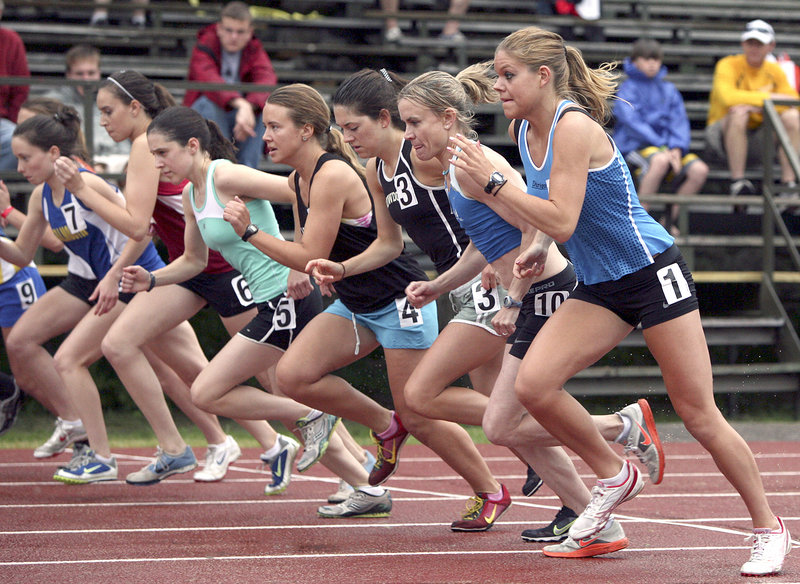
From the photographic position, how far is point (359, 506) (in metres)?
5.88

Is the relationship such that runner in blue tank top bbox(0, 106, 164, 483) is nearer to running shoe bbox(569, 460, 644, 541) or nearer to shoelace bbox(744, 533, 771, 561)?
running shoe bbox(569, 460, 644, 541)

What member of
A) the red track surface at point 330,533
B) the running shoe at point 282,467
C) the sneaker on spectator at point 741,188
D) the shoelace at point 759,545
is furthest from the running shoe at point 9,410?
the sneaker on spectator at point 741,188

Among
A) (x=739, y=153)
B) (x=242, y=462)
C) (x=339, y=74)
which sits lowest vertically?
(x=242, y=462)

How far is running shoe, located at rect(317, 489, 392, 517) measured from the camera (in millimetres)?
5875

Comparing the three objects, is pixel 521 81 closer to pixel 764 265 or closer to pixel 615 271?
pixel 615 271

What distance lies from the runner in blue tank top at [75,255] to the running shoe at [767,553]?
3.73m

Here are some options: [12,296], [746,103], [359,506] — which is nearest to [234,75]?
[12,296]

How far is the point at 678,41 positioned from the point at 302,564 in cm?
1136

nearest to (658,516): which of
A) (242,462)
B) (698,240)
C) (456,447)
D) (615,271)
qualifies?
(456,447)

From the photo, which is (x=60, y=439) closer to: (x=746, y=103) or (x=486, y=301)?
(x=486, y=301)

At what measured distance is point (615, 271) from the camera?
447 cm

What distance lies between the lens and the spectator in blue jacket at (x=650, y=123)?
35.2 feet

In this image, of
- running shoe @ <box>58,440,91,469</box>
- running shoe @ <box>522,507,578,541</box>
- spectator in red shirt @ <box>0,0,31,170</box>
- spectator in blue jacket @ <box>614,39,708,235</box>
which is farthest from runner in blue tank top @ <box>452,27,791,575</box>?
spectator in blue jacket @ <box>614,39,708,235</box>

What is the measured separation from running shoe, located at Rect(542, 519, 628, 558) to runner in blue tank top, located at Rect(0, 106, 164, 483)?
3.05m
